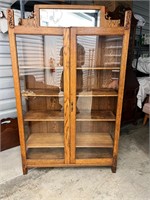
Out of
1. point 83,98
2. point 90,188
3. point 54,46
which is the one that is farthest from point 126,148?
point 54,46

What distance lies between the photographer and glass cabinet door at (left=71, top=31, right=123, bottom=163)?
1.79 m

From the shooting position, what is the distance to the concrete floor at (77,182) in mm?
1719

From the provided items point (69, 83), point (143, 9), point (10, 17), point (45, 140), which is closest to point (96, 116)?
point (69, 83)

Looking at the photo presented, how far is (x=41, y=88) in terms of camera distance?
2.08 meters

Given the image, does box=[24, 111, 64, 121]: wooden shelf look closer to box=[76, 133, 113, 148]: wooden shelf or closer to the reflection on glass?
box=[76, 133, 113, 148]: wooden shelf

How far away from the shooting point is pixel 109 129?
2.15m

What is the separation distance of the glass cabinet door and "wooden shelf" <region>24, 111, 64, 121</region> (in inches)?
8.6

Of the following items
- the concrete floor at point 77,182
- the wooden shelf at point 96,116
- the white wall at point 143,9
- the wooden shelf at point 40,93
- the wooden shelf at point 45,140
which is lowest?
the concrete floor at point 77,182

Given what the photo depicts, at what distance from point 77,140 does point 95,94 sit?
0.59 metres

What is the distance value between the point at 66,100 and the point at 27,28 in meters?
0.76

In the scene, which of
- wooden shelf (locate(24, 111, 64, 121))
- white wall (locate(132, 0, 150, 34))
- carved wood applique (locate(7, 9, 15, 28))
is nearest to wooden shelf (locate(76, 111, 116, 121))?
wooden shelf (locate(24, 111, 64, 121))

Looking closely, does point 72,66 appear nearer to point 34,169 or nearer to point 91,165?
point 91,165

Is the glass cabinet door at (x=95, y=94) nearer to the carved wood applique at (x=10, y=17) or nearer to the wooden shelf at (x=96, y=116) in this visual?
the wooden shelf at (x=96, y=116)

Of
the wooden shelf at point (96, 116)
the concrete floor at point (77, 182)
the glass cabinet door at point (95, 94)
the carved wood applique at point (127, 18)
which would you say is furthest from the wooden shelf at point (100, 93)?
the concrete floor at point (77, 182)
